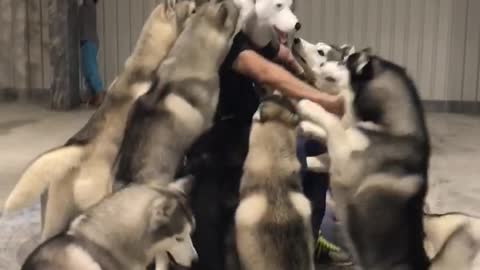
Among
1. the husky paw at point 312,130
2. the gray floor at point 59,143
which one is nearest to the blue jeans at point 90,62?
the gray floor at point 59,143

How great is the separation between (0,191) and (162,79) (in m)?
1.91

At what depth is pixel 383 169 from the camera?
2057mm

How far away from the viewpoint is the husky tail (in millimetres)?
2053

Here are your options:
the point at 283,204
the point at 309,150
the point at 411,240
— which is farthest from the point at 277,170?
the point at 309,150

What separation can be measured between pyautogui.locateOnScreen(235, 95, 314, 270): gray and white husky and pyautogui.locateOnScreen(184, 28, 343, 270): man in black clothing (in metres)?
0.22

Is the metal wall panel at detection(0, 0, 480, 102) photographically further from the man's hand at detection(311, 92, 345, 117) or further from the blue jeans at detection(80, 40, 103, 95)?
the man's hand at detection(311, 92, 345, 117)

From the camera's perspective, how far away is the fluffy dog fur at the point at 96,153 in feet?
6.87

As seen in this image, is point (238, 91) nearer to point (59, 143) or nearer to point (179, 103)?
point (179, 103)

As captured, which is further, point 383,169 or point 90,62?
point 90,62

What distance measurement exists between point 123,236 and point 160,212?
0.10 m

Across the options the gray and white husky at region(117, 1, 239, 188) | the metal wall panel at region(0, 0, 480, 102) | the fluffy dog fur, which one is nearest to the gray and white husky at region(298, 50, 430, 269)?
the gray and white husky at region(117, 1, 239, 188)

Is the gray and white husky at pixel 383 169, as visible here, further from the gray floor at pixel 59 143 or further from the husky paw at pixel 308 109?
the gray floor at pixel 59 143

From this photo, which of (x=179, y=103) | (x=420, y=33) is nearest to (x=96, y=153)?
(x=179, y=103)

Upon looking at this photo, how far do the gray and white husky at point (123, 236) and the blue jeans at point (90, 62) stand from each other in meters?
4.42
